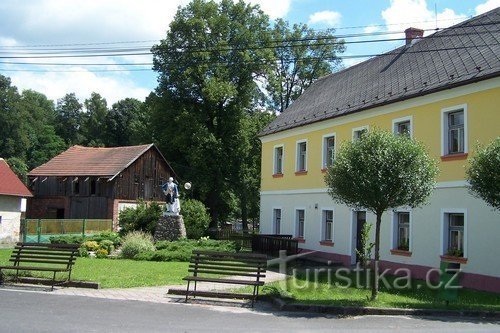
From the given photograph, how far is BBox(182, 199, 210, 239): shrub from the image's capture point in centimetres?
3512

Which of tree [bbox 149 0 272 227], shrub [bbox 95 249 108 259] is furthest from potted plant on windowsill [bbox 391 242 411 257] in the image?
tree [bbox 149 0 272 227]

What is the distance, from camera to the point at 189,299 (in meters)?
12.7

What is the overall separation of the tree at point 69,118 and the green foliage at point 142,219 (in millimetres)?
60263

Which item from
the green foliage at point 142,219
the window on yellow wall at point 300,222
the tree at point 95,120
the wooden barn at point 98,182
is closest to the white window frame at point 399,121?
the window on yellow wall at point 300,222

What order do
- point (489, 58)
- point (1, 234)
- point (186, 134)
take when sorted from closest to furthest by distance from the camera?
point (489, 58), point (1, 234), point (186, 134)

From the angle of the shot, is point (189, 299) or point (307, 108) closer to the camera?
point (189, 299)

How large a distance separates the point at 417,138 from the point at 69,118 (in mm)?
83679

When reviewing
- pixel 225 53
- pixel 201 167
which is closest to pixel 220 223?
pixel 201 167

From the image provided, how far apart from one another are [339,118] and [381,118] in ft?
9.82

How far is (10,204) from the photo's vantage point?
3716 cm

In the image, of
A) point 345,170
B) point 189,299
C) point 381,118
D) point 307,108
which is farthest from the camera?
point 307,108

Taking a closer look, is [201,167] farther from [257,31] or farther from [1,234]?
[1,234]

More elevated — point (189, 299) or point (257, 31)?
point (257, 31)

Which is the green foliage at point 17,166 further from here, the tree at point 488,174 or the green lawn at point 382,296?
the tree at point 488,174
